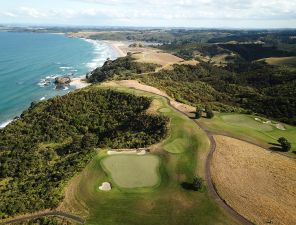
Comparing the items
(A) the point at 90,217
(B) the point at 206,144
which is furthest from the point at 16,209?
(B) the point at 206,144

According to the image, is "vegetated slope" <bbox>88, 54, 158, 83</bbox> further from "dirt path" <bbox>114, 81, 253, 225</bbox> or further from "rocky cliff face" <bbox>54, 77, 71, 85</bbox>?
"dirt path" <bbox>114, 81, 253, 225</bbox>

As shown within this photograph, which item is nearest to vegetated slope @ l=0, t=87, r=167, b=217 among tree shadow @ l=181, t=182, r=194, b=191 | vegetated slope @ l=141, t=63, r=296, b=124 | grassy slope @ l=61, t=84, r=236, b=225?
grassy slope @ l=61, t=84, r=236, b=225

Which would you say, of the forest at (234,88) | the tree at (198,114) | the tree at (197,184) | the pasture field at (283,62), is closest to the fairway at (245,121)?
the forest at (234,88)

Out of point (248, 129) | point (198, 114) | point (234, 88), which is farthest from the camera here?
point (234, 88)

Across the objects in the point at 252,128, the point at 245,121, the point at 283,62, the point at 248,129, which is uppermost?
the point at 248,129

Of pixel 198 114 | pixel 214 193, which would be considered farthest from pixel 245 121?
pixel 214 193

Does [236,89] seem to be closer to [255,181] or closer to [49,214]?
[255,181]
